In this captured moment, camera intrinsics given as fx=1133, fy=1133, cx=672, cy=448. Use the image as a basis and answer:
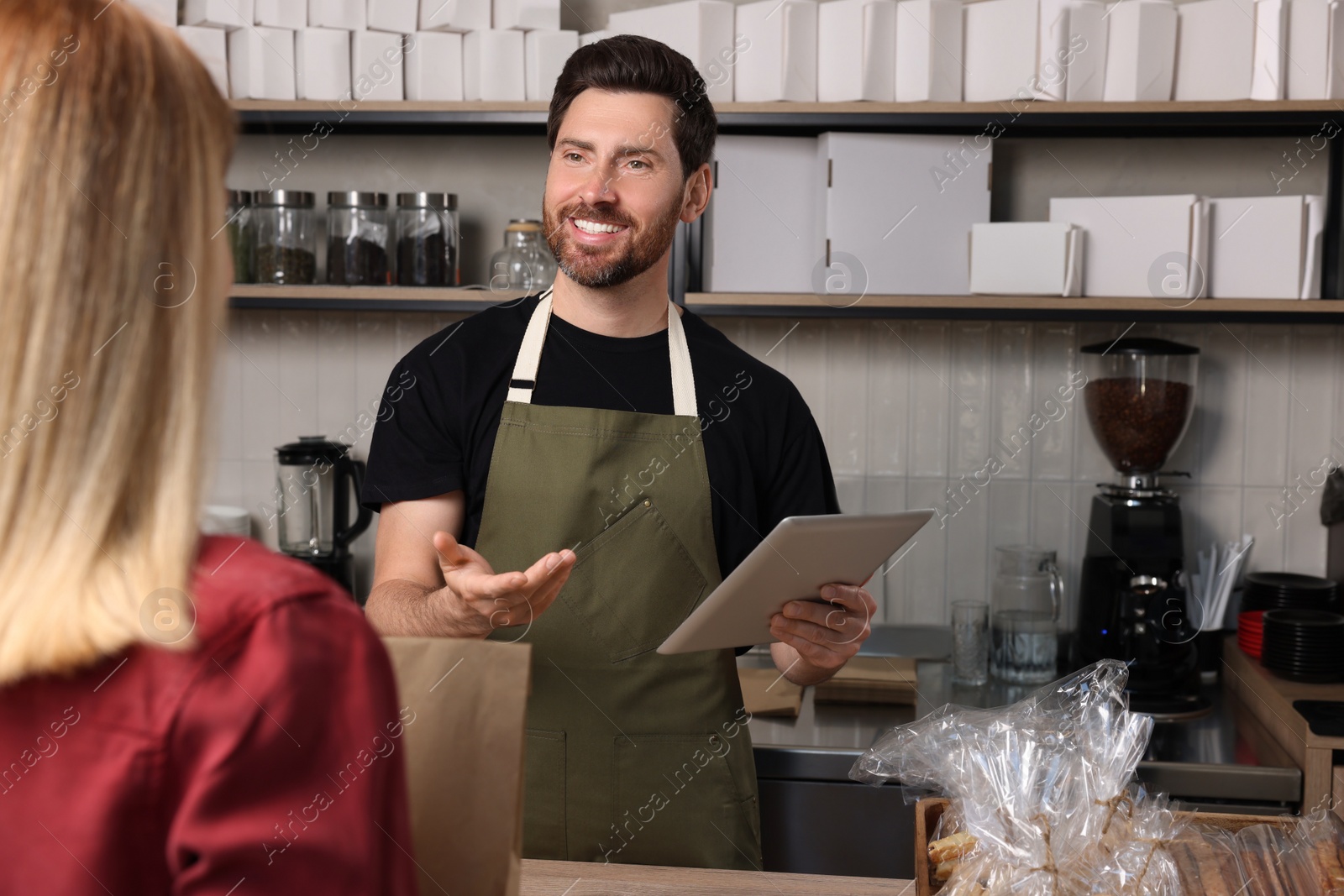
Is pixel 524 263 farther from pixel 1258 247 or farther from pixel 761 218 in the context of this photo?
pixel 1258 247

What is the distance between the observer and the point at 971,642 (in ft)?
7.66

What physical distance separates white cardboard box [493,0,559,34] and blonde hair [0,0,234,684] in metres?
1.98

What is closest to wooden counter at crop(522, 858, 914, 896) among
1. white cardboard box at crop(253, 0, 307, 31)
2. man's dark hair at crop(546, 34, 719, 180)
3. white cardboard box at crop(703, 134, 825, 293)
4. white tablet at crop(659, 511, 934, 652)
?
white tablet at crop(659, 511, 934, 652)

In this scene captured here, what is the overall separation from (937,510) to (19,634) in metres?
2.34

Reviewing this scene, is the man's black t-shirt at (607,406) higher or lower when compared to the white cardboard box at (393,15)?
lower

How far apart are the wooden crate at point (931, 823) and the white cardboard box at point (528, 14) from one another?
1.89 meters

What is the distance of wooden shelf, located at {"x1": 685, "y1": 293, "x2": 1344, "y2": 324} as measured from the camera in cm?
224

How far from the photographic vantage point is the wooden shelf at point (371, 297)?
2.37 metres

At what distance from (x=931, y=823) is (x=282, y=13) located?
2.17m

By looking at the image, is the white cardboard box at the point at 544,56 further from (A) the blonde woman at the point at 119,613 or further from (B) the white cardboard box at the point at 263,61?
(A) the blonde woman at the point at 119,613

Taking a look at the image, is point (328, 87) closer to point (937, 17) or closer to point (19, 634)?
point (937, 17)

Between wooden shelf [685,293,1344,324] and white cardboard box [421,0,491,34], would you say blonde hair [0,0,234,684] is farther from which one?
white cardboard box [421,0,491,34]

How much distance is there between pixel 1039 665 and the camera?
2.30 m

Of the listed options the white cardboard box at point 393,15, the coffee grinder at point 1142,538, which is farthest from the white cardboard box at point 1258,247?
the white cardboard box at point 393,15
